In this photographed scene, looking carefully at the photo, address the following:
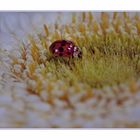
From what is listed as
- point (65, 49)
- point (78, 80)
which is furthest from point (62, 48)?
point (78, 80)

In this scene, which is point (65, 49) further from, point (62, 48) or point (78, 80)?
point (78, 80)

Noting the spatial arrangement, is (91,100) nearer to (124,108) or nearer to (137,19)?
(124,108)

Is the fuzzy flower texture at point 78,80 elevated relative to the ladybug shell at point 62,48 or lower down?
lower down

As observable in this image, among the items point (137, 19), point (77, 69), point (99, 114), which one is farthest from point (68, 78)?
point (137, 19)

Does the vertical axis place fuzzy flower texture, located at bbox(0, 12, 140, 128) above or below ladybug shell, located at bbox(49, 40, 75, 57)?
below
